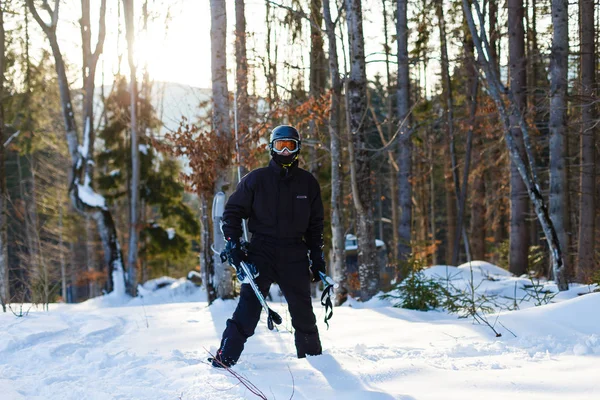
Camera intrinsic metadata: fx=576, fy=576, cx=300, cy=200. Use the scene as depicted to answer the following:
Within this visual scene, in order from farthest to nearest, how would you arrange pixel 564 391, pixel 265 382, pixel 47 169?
pixel 47 169 → pixel 265 382 → pixel 564 391

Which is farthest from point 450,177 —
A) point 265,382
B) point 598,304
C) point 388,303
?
point 265,382

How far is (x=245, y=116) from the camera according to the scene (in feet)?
40.4

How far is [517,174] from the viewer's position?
13836 mm

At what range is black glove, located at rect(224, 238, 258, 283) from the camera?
4634 mm

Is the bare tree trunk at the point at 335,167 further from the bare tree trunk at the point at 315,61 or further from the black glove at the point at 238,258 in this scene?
Result: the black glove at the point at 238,258

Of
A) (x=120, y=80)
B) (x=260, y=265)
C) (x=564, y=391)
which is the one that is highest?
(x=120, y=80)

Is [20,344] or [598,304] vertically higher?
[598,304]

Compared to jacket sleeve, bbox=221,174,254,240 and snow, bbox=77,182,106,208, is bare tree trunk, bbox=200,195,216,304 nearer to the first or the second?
jacket sleeve, bbox=221,174,254,240

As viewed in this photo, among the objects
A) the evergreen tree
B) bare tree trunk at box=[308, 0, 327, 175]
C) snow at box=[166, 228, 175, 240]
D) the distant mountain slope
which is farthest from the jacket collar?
snow at box=[166, 228, 175, 240]

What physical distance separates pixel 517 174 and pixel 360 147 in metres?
5.77

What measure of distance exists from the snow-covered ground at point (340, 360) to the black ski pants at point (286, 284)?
23 centimetres

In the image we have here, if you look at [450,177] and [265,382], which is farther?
[450,177]

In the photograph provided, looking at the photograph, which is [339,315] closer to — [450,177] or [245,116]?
[245,116]

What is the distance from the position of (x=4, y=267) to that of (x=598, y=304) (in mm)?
13110
